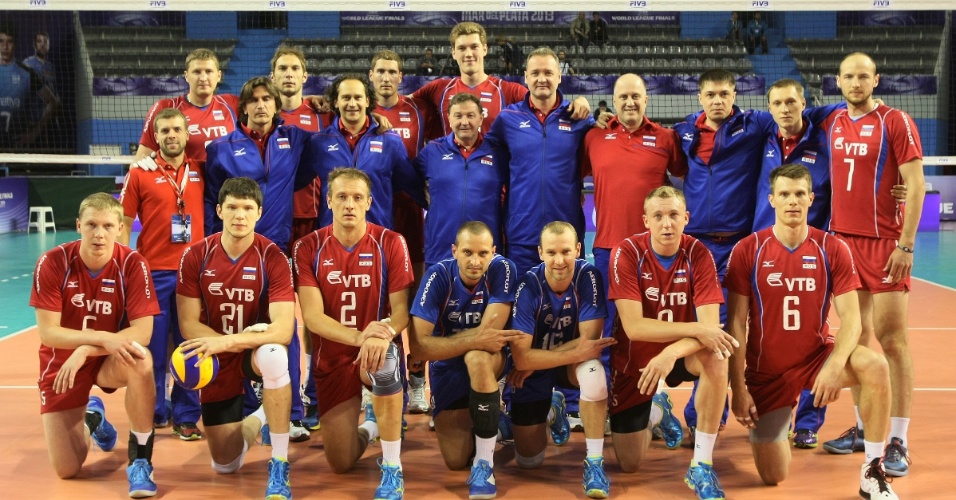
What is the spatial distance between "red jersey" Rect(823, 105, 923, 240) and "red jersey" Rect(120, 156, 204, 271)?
425cm

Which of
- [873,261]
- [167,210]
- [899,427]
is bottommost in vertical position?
[899,427]

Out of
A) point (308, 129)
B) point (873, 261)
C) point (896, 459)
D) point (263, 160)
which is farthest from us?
point (308, 129)

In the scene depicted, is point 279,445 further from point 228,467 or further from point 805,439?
point 805,439

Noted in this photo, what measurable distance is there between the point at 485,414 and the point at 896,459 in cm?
244

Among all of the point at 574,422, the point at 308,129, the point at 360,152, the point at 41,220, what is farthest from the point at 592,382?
the point at 41,220

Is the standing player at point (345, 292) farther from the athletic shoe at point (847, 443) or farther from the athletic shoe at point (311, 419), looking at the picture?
the athletic shoe at point (847, 443)

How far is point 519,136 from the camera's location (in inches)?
→ 255

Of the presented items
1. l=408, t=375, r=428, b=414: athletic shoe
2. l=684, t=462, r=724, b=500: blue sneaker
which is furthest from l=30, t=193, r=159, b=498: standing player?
l=684, t=462, r=724, b=500: blue sneaker

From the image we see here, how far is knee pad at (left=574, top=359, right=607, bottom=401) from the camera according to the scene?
511 centimetres

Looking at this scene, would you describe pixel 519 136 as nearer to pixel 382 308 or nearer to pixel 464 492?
pixel 382 308

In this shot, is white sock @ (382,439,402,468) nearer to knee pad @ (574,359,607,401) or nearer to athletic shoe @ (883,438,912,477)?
knee pad @ (574,359,607,401)

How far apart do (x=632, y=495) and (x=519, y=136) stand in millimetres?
2613

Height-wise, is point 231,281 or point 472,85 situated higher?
point 472,85

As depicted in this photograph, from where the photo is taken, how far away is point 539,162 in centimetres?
641
